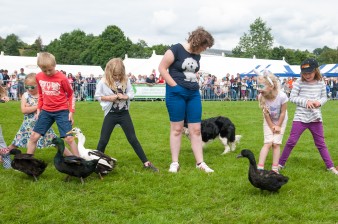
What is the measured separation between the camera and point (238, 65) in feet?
131

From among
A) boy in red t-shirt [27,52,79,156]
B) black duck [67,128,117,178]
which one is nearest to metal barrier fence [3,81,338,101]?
boy in red t-shirt [27,52,79,156]

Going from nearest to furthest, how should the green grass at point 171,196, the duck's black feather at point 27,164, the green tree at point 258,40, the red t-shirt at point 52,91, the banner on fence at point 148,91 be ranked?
the green grass at point 171,196
the duck's black feather at point 27,164
the red t-shirt at point 52,91
the banner on fence at point 148,91
the green tree at point 258,40

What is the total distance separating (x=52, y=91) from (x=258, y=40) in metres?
90.9

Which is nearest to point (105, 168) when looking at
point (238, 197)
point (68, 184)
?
point (68, 184)

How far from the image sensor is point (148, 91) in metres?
23.3

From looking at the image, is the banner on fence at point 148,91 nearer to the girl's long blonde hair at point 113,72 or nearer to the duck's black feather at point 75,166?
the girl's long blonde hair at point 113,72

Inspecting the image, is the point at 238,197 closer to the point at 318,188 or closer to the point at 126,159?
the point at 318,188

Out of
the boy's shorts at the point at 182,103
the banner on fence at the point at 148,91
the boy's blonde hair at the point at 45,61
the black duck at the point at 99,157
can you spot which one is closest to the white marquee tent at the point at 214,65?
the banner on fence at the point at 148,91

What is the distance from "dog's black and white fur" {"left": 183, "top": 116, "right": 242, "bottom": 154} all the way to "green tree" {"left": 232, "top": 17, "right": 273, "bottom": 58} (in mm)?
85588

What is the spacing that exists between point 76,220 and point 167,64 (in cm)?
272

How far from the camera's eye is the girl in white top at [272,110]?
5.85m

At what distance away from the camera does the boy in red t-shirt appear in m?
5.77

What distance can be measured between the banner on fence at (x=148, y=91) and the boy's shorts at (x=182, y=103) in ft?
56.2

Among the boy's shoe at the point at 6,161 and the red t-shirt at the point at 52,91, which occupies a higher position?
the red t-shirt at the point at 52,91
